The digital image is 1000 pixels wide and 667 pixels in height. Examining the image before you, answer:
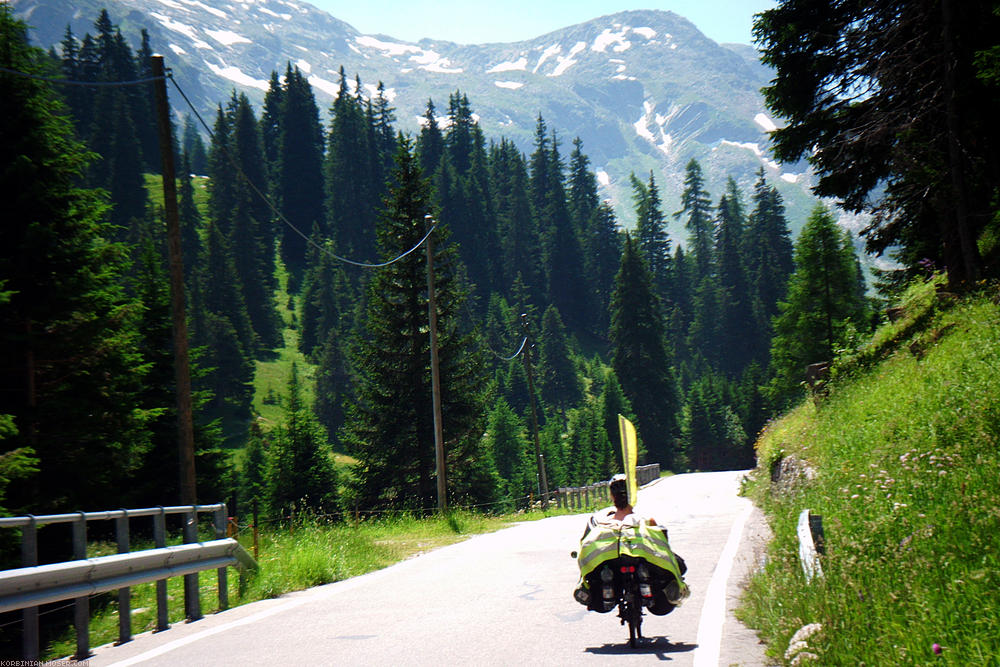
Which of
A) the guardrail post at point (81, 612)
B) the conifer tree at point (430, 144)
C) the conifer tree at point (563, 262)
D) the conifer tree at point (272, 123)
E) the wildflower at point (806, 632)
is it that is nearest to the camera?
the wildflower at point (806, 632)

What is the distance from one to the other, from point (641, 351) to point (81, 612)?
300 feet

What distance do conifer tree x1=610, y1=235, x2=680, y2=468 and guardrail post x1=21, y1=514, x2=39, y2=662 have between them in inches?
3478

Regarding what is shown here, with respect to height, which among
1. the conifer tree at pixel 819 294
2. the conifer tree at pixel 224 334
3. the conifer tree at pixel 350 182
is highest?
the conifer tree at pixel 350 182

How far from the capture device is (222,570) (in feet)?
33.6

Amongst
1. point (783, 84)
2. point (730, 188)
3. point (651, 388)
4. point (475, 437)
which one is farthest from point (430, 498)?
point (730, 188)

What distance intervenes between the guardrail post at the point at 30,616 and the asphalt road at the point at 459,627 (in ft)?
1.60

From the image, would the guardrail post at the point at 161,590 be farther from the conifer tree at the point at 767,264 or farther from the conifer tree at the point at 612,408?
the conifer tree at the point at 767,264

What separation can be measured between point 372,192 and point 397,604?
14573 cm

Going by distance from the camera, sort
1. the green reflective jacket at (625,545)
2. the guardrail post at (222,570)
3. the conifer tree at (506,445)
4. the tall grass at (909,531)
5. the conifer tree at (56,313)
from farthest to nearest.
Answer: the conifer tree at (506,445) < the conifer tree at (56,313) < the guardrail post at (222,570) < the green reflective jacket at (625,545) < the tall grass at (909,531)

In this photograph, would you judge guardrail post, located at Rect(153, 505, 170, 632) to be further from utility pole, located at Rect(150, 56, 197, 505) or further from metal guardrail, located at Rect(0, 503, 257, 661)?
utility pole, located at Rect(150, 56, 197, 505)

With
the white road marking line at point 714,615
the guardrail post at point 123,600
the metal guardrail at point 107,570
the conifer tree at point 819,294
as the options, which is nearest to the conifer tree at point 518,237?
the conifer tree at point 819,294

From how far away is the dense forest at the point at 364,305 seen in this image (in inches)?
834

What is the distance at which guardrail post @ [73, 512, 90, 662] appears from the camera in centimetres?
745

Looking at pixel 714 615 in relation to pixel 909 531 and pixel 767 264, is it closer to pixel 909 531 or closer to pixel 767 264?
pixel 909 531
